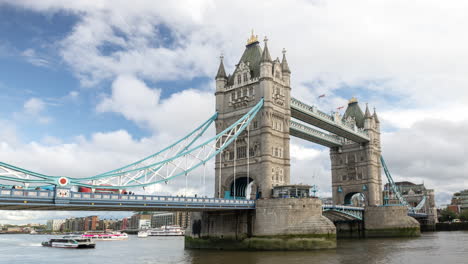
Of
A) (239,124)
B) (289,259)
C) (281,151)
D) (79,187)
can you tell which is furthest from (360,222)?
(79,187)

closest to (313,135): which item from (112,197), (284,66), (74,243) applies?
(284,66)

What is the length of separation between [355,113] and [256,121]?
1638 inches

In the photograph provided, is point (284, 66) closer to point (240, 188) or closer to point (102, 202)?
point (240, 188)

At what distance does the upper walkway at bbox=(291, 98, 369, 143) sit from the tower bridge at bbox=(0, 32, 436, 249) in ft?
0.56

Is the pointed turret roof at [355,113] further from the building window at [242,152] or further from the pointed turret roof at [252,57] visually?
the building window at [242,152]

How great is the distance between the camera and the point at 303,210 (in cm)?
4631

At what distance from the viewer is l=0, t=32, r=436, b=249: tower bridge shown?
3584 cm

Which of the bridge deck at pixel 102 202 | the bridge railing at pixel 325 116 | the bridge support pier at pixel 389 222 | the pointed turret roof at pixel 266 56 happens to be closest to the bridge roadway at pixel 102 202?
the bridge deck at pixel 102 202

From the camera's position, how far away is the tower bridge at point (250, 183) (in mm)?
35844

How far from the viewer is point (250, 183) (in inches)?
2261

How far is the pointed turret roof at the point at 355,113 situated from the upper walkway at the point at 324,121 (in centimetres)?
381

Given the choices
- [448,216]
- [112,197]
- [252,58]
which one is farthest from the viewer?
[448,216]

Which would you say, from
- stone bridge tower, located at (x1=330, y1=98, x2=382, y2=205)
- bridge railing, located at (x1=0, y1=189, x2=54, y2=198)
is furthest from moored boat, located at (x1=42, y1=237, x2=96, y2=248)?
stone bridge tower, located at (x1=330, y1=98, x2=382, y2=205)

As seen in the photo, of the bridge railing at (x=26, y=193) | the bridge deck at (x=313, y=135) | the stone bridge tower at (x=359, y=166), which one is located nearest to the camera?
the bridge railing at (x=26, y=193)
